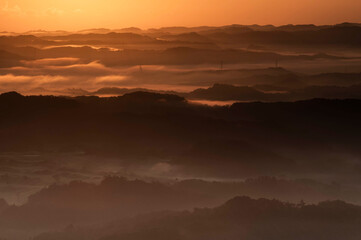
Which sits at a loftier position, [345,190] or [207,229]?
[207,229]

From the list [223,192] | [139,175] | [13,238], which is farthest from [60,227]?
[139,175]

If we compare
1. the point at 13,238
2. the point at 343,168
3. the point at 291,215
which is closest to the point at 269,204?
the point at 291,215

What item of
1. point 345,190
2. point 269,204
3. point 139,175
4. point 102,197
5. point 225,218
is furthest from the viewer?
point 139,175

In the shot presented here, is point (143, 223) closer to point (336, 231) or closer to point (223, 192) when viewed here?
point (336, 231)

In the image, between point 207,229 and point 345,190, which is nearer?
point 207,229

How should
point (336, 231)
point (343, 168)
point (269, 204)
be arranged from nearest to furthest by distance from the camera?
point (336, 231)
point (269, 204)
point (343, 168)

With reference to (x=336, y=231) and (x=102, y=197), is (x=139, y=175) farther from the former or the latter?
(x=336, y=231)

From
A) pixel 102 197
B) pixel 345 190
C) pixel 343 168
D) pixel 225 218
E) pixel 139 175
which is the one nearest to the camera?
pixel 225 218

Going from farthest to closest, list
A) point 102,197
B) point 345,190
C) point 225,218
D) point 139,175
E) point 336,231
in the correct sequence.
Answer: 1. point 139,175
2. point 345,190
3. point 102,197
4. point 225,218
5. point 336,231

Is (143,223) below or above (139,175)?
above
